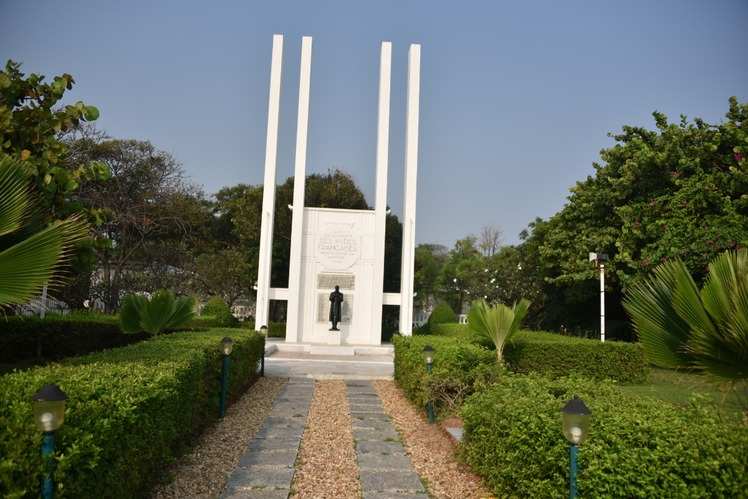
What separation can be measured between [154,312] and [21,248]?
5.93m

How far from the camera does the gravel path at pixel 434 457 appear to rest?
447 cm

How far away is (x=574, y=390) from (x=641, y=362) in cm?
706

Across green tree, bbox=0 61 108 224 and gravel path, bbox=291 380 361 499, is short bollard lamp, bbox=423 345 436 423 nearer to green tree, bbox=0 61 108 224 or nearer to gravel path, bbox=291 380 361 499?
gravel path, bbox=291 380 361 499

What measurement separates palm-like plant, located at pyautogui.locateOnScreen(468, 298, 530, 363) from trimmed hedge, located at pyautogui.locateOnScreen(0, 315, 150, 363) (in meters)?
6.31

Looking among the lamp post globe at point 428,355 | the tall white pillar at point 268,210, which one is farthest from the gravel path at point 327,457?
the tall white pillar at point 268,210

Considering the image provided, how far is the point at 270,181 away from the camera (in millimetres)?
19891

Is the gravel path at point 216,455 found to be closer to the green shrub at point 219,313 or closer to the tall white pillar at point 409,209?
the tall white pillar at point 409,209

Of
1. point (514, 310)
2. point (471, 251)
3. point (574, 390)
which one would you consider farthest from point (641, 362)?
point (471, 251)

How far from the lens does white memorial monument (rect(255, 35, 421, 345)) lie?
1986 cm

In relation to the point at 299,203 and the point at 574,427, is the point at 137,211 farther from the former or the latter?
the point at 574,427

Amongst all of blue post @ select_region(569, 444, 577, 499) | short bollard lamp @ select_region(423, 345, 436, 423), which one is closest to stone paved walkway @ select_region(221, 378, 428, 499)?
short bollard lamp @ select_region(423, 345, 436, 423)

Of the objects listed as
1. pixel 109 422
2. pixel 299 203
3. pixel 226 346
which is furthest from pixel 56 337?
pixel 299 203

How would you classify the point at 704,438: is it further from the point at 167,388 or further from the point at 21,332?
the point at 21,332

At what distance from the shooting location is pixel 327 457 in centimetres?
530
